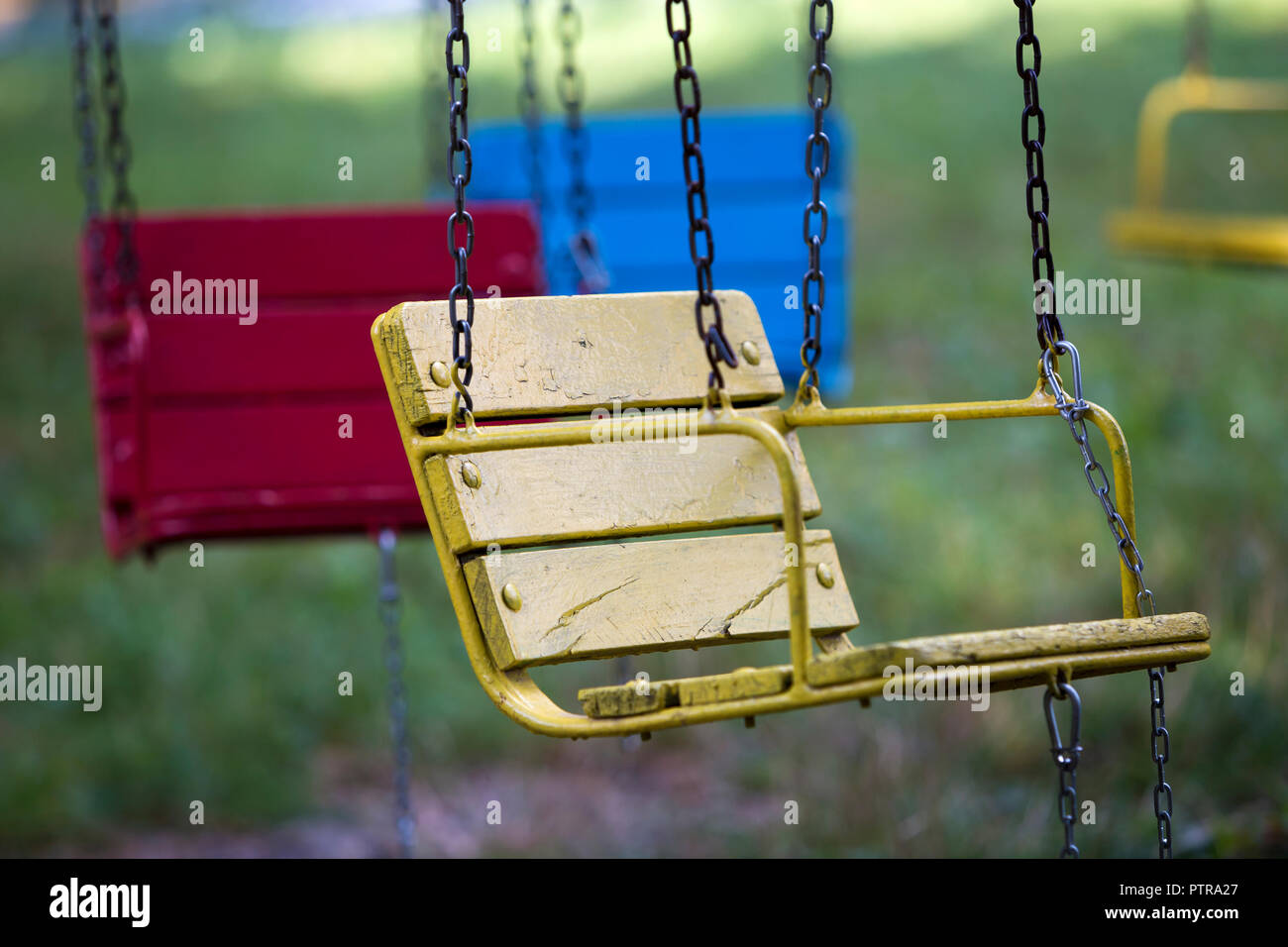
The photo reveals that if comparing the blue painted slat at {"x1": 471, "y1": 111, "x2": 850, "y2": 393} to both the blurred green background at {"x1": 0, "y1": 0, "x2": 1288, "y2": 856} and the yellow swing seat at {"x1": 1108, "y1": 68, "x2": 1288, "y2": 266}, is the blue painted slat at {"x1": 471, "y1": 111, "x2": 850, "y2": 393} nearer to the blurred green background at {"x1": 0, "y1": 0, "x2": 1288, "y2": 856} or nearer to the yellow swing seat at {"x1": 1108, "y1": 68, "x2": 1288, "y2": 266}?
the blurred green background at {"x1": 0, "y1": 0, "x2": 1288, "y2": 856}

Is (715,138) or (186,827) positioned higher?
(715,138)

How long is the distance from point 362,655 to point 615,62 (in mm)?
7153

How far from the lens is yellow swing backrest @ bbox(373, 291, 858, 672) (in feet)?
6.55

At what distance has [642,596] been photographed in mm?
2119

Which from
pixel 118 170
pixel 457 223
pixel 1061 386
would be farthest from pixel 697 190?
pixel 118 170

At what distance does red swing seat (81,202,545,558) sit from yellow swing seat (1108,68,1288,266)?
7.03 ft

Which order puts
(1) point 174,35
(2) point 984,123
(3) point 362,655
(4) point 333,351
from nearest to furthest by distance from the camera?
(4) point 333,351 < (3) point 362,655 < (2) point 984,123 < (1) point 174,35

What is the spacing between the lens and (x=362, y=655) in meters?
5.23

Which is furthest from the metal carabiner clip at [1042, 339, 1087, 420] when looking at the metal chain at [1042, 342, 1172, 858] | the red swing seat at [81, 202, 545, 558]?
the red swing seat at [81, 202, 545, 558]

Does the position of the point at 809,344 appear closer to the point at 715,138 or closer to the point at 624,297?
the point at 624,297

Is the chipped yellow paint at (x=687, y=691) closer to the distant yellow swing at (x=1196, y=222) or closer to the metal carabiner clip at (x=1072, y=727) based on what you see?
the metal carabiner clip at (x=1072, y=727)

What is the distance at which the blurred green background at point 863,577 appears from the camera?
396 cm

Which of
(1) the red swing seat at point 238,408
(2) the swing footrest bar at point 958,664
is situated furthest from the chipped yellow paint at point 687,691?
(1) the red swing seat at point 238,408

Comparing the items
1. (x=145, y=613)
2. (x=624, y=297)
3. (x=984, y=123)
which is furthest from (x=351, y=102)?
(x=624, y=297)
